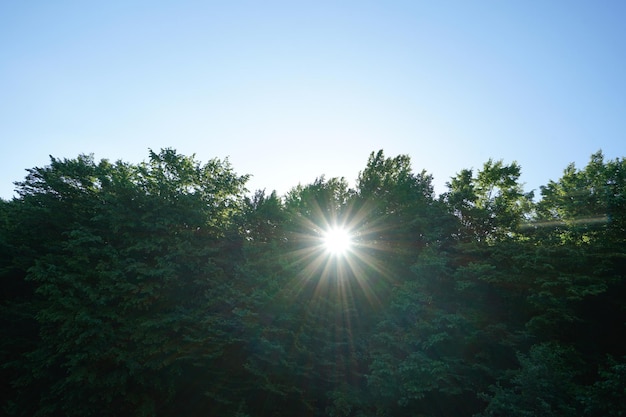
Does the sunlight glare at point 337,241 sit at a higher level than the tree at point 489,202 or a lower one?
lower

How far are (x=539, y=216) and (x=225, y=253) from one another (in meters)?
23.9

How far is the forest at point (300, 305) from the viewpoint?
13.9 meters

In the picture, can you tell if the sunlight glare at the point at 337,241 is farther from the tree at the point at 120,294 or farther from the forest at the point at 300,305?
the tree at the point at 120,294

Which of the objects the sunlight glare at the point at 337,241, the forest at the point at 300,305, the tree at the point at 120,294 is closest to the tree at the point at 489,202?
the forest at the point at 300,305

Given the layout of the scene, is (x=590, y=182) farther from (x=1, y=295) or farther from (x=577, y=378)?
(x=1, y=295)

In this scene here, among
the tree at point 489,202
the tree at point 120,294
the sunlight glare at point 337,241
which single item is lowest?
the tree at point 120,294

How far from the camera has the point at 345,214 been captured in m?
21.9

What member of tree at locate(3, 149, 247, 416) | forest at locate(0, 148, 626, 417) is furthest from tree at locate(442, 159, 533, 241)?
tree at locate(3, 149, 247, 416)

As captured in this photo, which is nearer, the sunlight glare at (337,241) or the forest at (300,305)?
the forest at (300,305)

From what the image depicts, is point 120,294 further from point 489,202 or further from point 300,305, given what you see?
point 489,202

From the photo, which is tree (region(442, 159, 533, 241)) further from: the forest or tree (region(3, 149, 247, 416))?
tree (region(3, 149, 247, 416))

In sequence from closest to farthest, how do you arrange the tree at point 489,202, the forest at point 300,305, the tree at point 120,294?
the forest at point 300,305
the tree at point 120,294
the tree at point 489,202

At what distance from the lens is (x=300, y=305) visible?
56.7 ft

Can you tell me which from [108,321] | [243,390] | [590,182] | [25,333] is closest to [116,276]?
[108,321]
